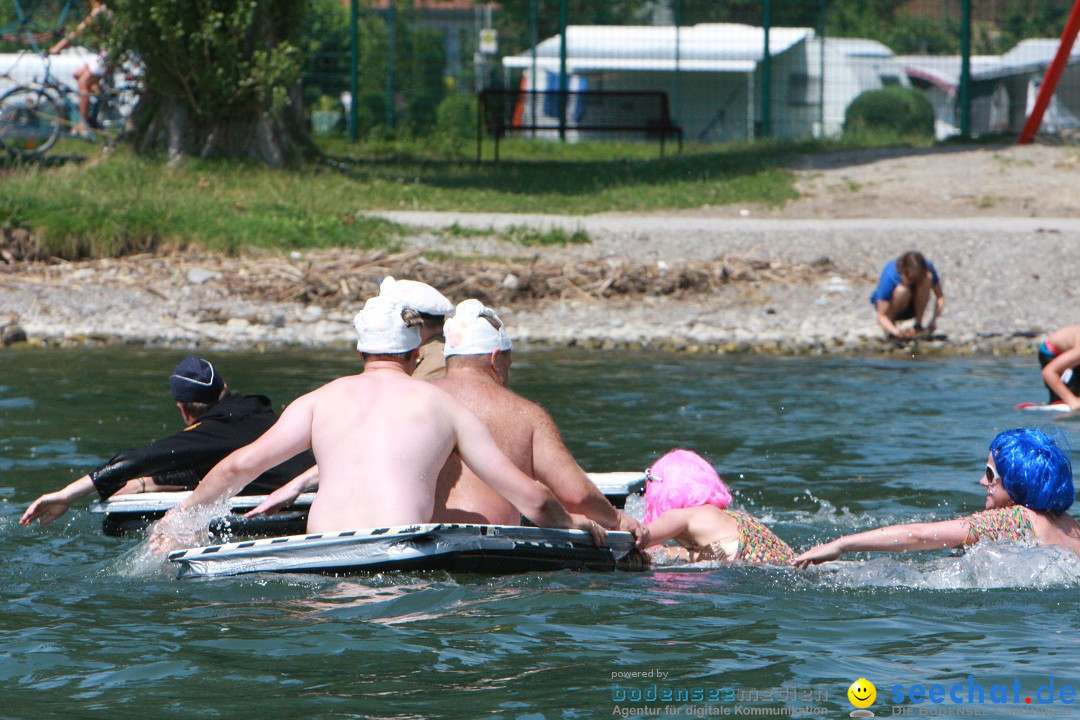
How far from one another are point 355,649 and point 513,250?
1135cm

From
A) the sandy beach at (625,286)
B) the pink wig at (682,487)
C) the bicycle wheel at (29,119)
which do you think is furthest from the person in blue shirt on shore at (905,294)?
the bicycle wheel at (29,119)

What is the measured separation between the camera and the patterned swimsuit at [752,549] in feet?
20.5

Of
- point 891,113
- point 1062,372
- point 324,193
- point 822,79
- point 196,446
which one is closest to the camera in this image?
point 196,446

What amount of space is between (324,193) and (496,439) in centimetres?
1347

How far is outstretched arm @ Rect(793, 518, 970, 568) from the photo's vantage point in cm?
569

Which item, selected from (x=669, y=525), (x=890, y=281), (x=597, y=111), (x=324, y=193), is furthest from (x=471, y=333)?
(x=597, y=111)

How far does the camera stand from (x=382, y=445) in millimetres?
5469

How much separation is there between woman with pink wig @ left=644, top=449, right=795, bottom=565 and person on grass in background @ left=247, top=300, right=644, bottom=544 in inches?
8.9

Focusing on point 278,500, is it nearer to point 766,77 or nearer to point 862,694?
point 862,694

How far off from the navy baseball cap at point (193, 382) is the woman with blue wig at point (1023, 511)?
3.16m

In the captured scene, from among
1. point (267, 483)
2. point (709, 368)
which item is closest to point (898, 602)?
point (267, 483)

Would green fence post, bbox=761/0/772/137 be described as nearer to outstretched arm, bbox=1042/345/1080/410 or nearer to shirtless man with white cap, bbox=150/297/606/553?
outstretched arm, bbox=1042/345/1080/410

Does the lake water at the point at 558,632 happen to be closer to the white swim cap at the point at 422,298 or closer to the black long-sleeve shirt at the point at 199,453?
the black long-sleeve shirt at the point at 199,453

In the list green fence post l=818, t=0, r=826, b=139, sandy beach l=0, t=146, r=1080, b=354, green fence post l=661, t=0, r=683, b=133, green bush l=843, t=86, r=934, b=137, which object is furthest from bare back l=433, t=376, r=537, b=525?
green fence post l=661, t=0, r=683, b=133
